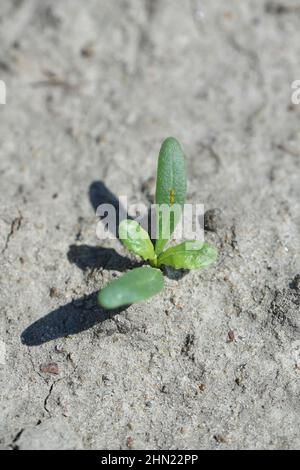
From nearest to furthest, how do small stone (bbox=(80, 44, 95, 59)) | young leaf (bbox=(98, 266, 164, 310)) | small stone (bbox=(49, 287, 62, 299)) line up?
young leaf (bbox=(98, 266, 164, 310)), small stone (bbox=(49, 287, 62, 299)), small stone (bbox=(80, 44, 95, 59))

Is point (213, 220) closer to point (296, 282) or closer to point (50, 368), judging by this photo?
point (296, 282)

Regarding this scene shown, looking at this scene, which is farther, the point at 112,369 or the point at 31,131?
the point at 31,131

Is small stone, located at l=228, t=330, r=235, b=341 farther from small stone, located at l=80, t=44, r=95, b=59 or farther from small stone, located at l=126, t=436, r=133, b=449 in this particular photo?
small stone, located at l=80, t=44, r=95, b=59

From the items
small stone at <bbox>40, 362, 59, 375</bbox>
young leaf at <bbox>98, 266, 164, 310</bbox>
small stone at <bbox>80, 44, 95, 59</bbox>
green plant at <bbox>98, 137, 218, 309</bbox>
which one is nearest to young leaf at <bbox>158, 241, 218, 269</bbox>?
green plant at <bbox>98, 137, 218, 309</bbox>

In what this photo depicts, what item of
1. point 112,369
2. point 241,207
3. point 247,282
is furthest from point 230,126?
point 112,369

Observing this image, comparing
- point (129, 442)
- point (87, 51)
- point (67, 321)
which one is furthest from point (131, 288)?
point (87, 51)

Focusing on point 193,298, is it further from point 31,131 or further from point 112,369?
point 31,131

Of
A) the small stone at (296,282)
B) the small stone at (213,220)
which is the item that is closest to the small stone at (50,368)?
the small stone at (213,220)
